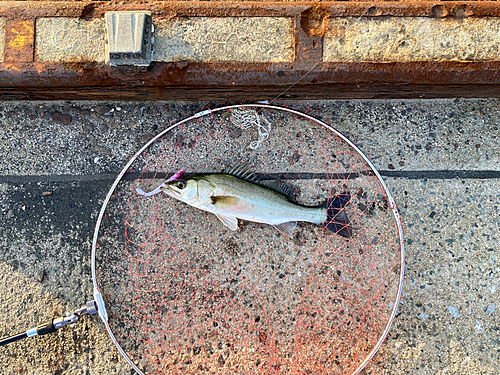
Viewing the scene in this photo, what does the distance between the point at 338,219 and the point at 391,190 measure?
0.70m

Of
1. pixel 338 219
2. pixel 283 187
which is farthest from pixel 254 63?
pixel 338 219

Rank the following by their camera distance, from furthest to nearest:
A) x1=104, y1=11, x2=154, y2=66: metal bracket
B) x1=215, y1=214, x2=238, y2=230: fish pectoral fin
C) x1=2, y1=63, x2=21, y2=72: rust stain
Result: 1. x1=215, y1=214, x2=238, y2=230: fish pectoral fin
2. x1=2, y1=63, x2=21, y2=72: rust stain
3. x1=104, y1=11, x2=154, y2=66: metal bracket

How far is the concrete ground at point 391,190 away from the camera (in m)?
3.64

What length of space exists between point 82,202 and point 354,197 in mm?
2923

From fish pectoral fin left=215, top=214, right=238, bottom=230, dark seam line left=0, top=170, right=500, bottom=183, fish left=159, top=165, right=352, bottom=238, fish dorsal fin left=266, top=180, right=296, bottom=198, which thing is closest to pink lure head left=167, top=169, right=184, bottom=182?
dark seam line left=0, top=170, right=500, bottom=183

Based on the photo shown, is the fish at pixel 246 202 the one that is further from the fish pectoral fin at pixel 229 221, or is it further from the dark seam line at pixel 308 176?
the dark seam line at pixel 308 176

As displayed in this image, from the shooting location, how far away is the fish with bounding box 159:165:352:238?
133 inches

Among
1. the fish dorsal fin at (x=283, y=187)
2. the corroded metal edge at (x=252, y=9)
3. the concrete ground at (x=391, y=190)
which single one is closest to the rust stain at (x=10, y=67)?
the corroded metal edge at (x=252, y=9)

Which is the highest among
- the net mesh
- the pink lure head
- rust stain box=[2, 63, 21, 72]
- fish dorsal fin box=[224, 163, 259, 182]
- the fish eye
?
rust stain box=[2, 63, 21, 72]

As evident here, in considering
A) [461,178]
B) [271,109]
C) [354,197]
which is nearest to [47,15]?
[271,109]

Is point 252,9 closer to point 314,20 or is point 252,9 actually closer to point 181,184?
point 314,20

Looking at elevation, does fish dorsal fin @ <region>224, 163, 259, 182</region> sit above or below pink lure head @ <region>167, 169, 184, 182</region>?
above

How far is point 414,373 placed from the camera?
364cm

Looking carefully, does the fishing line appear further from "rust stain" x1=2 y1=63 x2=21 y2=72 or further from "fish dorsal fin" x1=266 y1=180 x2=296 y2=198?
"rust stain" x1=2 y1=63 x2=21 y2=72
